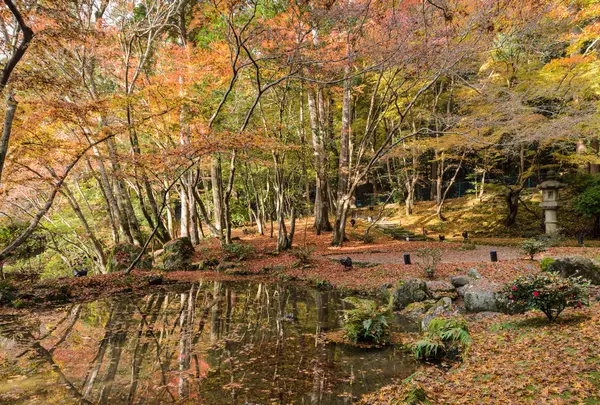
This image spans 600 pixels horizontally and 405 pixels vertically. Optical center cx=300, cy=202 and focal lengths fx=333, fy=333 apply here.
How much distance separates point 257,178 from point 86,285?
43.6ft

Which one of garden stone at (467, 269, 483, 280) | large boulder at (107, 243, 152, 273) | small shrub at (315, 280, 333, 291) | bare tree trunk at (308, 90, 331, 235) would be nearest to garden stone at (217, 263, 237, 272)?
large boulder at (107, 243, 152, 273)

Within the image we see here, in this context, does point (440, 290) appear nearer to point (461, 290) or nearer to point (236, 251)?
point (461, 290)

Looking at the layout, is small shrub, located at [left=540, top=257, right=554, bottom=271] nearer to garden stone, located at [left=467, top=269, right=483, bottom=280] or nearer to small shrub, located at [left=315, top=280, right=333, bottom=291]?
garden stone, located at [left=467, top=269, right=483, bottom=280]

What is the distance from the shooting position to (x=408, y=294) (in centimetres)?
881

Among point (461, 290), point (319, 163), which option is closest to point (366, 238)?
point (319, 163)

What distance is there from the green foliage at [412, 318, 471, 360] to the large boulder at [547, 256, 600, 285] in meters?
4.49

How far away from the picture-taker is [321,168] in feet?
58.3

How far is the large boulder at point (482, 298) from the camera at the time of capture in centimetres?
766

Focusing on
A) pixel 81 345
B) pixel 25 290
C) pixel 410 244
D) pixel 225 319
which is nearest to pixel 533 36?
pixel 410 244

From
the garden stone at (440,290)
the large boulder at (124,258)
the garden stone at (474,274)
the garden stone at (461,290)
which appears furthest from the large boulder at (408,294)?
the large boulder at (124,258)

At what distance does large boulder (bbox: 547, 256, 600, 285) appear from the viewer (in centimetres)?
827

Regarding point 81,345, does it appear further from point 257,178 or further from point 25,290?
point 257,178

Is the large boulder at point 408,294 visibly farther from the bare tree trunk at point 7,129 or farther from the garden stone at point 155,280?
the bare tree trunk at point 7,129

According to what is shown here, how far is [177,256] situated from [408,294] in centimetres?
1003
